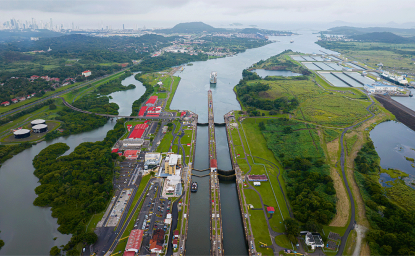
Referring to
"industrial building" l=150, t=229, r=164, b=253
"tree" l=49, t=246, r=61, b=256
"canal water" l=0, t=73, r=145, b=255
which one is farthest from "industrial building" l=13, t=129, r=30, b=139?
"industrial building" l=150, t=229, r=164, b=253

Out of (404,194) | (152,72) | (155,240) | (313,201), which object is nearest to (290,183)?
(313,201)

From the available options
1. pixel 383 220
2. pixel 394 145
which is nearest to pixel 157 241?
pixel 383 220

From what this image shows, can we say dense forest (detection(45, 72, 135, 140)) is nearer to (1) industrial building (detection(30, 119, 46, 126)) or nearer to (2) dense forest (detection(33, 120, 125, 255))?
(1) industrial building (detection(30, 119, 46, 126))

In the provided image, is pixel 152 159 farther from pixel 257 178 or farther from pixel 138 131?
pixel 257 178

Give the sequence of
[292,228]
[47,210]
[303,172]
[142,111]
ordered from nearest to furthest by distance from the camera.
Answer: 1. [292,228]
2. [47,210]
3. [303,172]
4. [142,111]

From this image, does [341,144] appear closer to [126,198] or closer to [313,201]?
[313,201]
